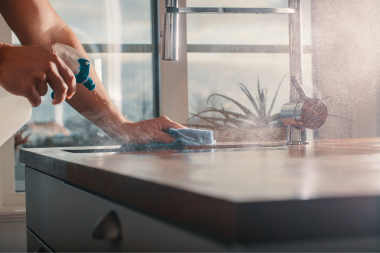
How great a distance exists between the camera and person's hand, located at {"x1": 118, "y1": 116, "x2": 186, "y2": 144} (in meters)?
0.82

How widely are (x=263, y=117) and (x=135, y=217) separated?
4.54 feet

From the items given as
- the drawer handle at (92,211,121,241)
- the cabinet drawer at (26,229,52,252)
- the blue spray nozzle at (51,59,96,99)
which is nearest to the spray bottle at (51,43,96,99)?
the blue spray nozzle at (51,59,96,99)

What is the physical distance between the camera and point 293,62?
811 mm

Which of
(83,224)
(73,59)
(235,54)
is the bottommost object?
(83,224)

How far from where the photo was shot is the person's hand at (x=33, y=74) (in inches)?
22.5

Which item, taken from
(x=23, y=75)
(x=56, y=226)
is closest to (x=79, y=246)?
(x=56, y=226)

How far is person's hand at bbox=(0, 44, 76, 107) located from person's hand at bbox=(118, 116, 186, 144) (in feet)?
0.86

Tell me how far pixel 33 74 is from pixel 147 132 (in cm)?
31

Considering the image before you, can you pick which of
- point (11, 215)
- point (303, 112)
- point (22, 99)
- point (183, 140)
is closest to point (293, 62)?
point (303, 112)

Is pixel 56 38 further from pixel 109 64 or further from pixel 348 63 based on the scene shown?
pixel 348 63

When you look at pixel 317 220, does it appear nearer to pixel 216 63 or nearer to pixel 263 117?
pixel 263 117

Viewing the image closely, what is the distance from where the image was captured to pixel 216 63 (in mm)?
1729

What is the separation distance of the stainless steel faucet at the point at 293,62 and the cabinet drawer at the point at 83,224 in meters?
0.39

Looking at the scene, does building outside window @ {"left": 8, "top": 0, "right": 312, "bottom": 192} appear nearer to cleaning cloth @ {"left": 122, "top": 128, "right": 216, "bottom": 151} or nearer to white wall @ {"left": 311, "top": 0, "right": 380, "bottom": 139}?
white wall @ {"left": 311, "top": 0, "right": 380, "bottom": 139}
